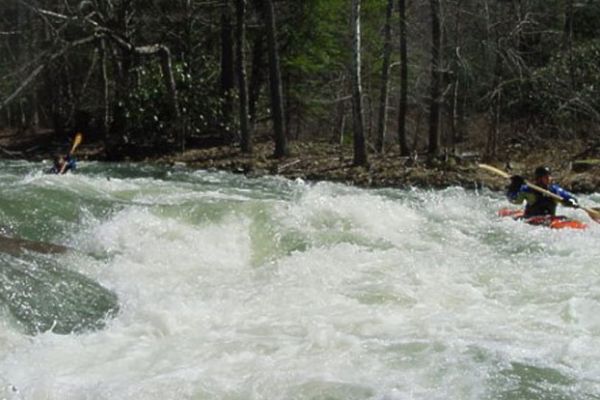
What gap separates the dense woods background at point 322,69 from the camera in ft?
57.8

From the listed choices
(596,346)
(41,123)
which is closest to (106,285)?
(596,346)

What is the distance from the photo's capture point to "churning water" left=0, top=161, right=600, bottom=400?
5.37 meters

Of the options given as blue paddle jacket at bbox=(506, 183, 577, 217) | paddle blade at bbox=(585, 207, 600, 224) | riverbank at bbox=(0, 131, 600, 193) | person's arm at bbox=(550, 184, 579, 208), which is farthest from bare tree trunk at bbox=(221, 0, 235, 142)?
paddle blade at bbox=(585, 207, 600, 224)

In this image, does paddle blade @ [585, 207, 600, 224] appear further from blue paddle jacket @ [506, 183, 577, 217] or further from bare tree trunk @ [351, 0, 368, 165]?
bare tree trunk @ [351, 0, 368, 165]

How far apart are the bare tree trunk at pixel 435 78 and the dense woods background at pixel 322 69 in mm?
33

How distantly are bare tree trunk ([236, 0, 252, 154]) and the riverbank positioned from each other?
0.37 meters

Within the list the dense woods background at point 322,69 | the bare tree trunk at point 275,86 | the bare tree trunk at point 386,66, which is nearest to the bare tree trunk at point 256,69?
the dense woods background at point 322,69

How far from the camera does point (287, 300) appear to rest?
288 inches

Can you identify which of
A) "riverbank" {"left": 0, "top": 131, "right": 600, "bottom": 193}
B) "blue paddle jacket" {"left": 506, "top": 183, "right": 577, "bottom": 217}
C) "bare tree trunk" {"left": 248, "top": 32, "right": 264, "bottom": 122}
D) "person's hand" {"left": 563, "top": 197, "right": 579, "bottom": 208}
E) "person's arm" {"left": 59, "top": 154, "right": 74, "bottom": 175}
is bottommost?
"riverbank" {"left": 0, "top": 131, "right": 600, "bottom": 193}

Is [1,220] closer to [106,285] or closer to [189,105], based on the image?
[106,285]

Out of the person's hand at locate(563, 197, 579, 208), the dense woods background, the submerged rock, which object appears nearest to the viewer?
the submerged rock

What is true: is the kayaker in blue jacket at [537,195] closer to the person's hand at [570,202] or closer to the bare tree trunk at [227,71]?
the person's hand at [570,202]

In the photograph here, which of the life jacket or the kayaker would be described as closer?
the life jacket

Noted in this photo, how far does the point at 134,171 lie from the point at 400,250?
9.27 meters
